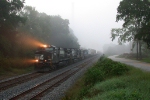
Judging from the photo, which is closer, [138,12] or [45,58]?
[138,12]

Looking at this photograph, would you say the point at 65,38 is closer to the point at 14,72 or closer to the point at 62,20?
the point at 62,20

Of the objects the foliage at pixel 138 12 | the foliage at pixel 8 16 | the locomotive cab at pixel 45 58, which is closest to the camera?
the foliage at pixel 138 12

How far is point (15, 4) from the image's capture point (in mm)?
33188

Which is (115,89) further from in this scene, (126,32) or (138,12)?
(126,32)

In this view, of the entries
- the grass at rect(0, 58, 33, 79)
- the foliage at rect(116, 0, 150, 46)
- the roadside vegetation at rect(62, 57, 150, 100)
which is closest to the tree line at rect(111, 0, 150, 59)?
the foliage at rect(116, 0, 150, 46)

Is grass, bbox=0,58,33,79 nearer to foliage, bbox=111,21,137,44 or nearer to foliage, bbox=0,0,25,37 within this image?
foliage, bbox=0,0,25,37

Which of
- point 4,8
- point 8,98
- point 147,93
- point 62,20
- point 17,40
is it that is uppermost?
point 62,20

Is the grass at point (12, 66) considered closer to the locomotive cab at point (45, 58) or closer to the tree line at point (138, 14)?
the locomotive cab at point (45, 58)

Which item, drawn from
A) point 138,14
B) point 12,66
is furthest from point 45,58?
point 138,14

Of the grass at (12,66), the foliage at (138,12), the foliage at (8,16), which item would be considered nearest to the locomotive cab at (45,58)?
the grass at (12,66)

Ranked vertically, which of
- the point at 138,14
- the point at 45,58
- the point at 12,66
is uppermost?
the point at 138,14

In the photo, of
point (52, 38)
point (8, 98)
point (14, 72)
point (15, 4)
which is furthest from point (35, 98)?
point (52, 38)

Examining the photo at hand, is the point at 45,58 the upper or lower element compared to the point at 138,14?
lower

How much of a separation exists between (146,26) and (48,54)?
13.6 metres
